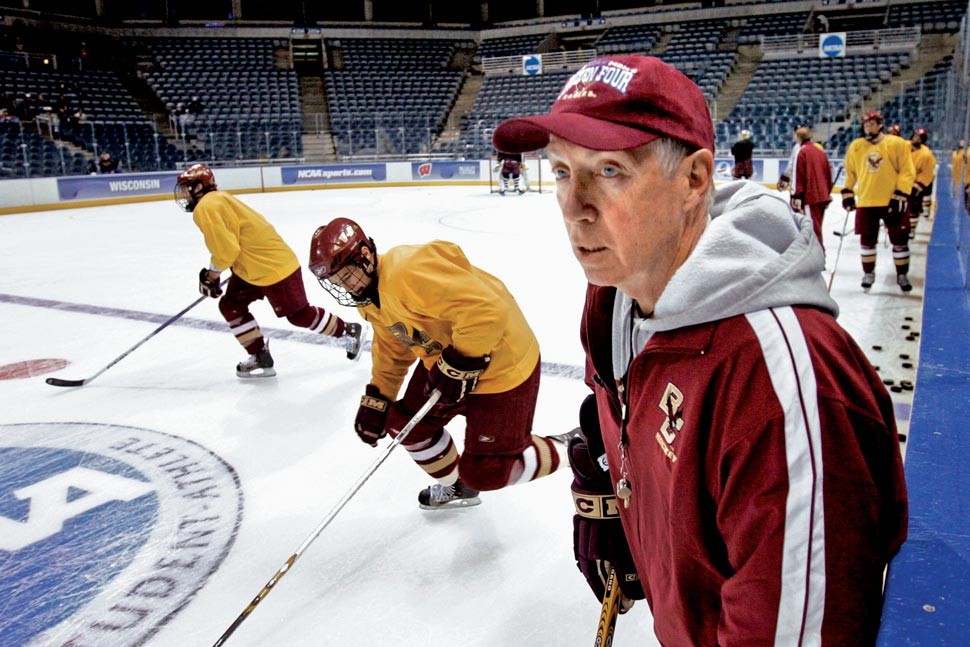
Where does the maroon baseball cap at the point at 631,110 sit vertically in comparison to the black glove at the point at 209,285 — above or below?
above

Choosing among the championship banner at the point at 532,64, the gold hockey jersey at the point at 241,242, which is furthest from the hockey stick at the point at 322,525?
the championship banner at the point at 532,64

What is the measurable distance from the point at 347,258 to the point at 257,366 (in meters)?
2.16

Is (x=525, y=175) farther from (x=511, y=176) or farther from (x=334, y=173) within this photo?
(x=334, y=173)

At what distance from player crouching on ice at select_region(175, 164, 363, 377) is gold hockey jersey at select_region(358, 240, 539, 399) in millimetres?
1806

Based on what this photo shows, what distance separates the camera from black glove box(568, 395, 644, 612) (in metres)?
1.43

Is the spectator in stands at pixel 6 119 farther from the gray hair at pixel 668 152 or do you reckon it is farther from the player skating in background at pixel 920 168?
the gray hair at pixel 668 152

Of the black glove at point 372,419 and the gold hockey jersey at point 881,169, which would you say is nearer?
the black glove at point 372,419

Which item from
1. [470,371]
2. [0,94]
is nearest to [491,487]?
[470,371]

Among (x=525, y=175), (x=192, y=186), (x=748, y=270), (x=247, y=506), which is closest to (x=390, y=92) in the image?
(x=525, y=175)

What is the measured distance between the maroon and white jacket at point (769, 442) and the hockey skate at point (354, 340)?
3.79 m

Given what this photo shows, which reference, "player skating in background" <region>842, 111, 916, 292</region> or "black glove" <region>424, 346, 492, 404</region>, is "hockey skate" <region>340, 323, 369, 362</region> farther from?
"player skating in background" <region>842, 111, 916, 292</region>

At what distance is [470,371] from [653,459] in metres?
1.38

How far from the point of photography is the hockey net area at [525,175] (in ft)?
52.4

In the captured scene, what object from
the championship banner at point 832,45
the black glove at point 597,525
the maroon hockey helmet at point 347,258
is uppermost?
the championship banner at point 832,45
